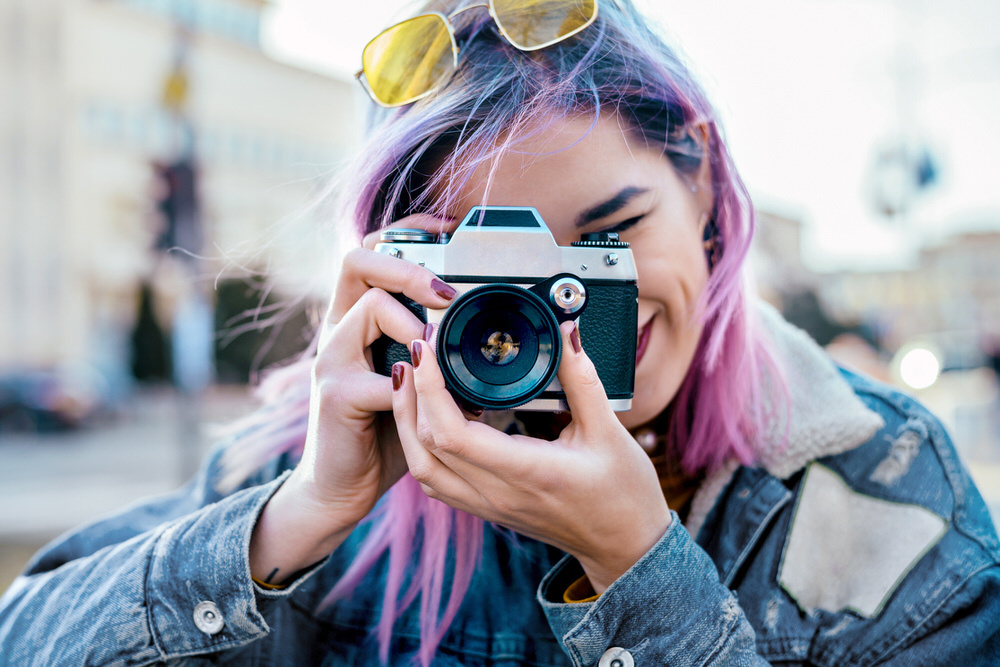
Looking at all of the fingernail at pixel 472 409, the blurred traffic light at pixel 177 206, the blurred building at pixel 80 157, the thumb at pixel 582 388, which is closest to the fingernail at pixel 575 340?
the thumb at pixel 582 388

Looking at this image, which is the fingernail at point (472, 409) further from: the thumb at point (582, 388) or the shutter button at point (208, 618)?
the shutter button at point (208, 618)

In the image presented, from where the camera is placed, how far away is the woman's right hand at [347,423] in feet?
3.55

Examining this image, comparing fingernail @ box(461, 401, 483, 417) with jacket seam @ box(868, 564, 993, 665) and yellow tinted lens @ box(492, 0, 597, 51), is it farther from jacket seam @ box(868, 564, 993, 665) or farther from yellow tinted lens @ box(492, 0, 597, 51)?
jacket seam @ box(868, 564, 993, 665)

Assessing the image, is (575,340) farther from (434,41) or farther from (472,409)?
(434,41)

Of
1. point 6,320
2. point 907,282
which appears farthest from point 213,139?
point 907,282

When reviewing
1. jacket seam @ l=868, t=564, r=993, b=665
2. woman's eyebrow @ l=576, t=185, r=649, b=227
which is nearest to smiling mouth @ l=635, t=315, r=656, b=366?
woman's eyebrow @ l=576, t=185, r=649, b=227

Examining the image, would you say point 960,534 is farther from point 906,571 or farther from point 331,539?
point 331,539

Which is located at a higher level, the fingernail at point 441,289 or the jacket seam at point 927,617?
the fingernail at point 441,289

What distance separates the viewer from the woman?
101cm

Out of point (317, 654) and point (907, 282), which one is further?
point (907, 282)

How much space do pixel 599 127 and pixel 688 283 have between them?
320 millimetres

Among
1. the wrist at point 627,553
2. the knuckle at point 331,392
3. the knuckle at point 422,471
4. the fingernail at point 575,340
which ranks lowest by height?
the wrist at point 627,553

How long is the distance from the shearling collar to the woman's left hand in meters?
0.38

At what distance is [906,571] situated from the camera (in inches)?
46.6
